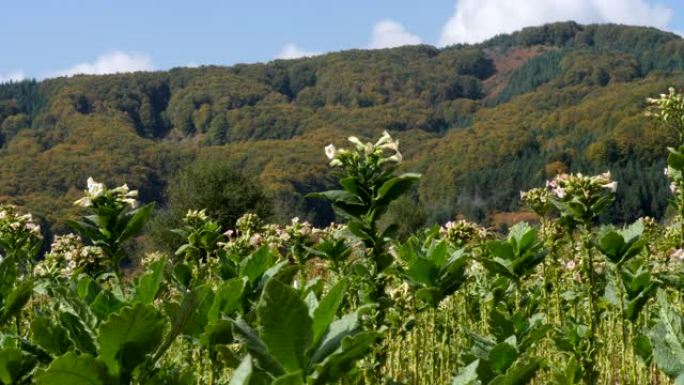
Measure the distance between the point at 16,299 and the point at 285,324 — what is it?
4.60ft

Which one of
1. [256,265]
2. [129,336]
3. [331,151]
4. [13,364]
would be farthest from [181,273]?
[129,336]

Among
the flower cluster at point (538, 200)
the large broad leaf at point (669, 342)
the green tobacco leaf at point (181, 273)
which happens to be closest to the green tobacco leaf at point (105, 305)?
the large broad leaf at point (669, 342)

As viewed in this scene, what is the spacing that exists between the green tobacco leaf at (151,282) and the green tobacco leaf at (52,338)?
0.75 ft

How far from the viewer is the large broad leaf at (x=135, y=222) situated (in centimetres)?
337

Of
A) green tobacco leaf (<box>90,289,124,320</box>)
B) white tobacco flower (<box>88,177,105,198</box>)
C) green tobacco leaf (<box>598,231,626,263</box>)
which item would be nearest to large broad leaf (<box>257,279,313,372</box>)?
green tobacco leaf (<box>90,289,124,320</box>)

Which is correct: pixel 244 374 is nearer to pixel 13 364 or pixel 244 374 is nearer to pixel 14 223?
pixel 13 364

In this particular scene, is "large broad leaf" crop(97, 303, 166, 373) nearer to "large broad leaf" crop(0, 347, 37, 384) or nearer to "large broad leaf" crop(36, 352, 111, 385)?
"large broad leaf" crop(36, 352, 111, 385)

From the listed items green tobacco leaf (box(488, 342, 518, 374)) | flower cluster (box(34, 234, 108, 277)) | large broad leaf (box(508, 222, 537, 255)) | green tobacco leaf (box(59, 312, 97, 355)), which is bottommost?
flower cluster (box(34, 234, 108, 277))

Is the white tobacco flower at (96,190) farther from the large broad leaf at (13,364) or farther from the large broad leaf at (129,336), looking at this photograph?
the large broad leaf at (129,336)

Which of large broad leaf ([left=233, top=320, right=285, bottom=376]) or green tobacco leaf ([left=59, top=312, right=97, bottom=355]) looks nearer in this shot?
large broad leaf ([left=233, top=320, right=285, bottom=376])

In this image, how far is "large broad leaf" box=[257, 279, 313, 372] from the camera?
4.96ft

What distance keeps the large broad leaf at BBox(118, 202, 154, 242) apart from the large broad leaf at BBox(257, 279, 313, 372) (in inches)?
71.0

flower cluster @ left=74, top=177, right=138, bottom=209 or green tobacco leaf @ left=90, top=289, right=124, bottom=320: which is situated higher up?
flower cluster @ left=74, top=177, right=138, bottom=209

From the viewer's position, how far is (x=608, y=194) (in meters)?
5.00
